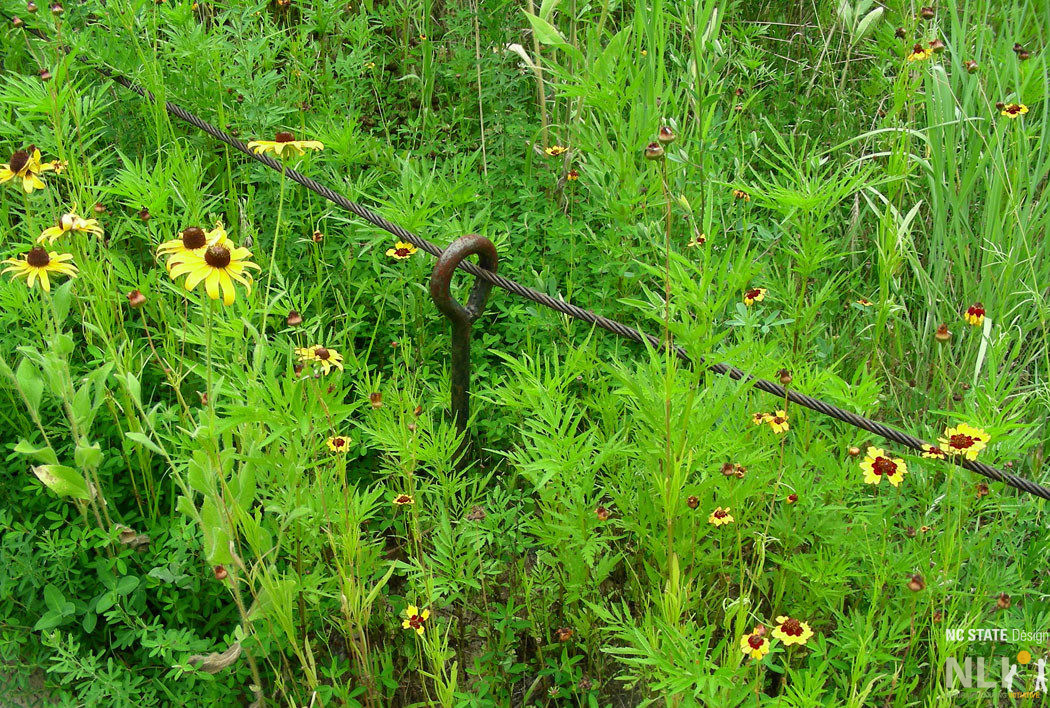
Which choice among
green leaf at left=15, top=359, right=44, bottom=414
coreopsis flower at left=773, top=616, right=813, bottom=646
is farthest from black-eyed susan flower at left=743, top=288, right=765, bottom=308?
green leaf at left=15, top=359, right=44, bottom=414

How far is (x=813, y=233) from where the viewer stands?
71.8 inches

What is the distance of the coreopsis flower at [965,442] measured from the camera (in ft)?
4.79

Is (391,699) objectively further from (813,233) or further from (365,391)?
(813,233)

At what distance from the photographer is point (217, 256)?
130cm

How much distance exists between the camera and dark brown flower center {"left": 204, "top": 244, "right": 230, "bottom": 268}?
1300 mm

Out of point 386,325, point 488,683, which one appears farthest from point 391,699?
point 386,325

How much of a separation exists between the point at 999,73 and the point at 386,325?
2085 mm

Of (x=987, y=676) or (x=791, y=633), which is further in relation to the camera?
(x=987, y=676)

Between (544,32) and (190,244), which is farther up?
(544,32)

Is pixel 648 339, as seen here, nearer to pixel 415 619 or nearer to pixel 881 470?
pixel 881 470

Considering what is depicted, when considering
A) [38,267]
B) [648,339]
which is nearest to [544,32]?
[648,339]

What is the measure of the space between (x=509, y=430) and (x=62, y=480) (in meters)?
0.96

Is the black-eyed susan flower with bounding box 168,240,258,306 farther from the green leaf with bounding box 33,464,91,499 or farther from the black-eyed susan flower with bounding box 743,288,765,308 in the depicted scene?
the black-eyed susan flower with bounding box 743,288,765,308

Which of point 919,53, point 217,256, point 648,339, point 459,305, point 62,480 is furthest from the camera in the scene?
point 919,53
